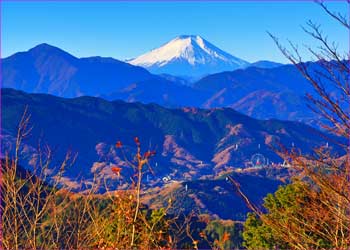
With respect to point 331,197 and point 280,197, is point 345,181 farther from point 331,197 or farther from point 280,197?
point 280,197

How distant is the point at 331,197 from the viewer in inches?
239

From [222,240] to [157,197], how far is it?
572 ft

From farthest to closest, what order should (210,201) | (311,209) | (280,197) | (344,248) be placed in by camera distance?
(210,201), (280,197), (311,209), (344,248)

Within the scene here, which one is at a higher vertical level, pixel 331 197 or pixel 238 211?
pixel 331 197

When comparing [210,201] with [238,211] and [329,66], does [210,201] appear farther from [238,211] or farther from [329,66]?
[329,66]

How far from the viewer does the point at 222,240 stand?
5582mm

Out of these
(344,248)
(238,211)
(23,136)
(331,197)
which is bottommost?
(238,211)

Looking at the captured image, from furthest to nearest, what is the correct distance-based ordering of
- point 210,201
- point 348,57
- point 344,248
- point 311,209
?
1. point 210,201
2. point 311,209
3. point 344,248
4. point 348,57

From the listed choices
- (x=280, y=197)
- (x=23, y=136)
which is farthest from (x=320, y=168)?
(x=280, y=197)

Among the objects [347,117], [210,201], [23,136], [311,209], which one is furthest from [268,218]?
[210,201]

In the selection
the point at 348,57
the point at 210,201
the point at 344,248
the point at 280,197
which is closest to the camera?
the point at 348,57

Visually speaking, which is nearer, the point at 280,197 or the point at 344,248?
the point at 344,248

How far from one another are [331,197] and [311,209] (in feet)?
1.71

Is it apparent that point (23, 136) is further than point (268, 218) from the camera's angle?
Yes
